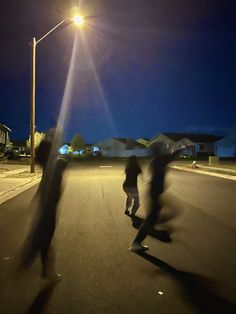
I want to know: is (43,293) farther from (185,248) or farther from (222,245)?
(222,245)

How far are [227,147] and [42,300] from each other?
3423 inches

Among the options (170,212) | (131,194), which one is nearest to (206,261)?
(170,212)

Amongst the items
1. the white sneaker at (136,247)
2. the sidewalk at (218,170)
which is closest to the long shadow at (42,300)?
the white sneaker at (136,247)

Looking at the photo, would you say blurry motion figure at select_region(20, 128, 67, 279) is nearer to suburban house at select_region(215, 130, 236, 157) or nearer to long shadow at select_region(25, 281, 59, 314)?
long shadow at select_region(25, 281, 59, 314)

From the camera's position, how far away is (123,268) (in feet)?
21.9

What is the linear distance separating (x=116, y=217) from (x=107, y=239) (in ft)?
8.96

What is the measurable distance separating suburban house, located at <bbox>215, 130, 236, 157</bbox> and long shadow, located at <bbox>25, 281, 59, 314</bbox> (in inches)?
3336

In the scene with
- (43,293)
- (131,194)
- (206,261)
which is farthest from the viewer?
(131,194)

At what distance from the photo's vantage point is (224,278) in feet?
20.2

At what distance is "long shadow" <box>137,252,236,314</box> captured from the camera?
16.5 feet

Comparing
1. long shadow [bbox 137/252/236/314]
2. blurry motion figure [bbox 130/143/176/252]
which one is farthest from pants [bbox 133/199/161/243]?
long shadow [bbox 137/252/236/314]

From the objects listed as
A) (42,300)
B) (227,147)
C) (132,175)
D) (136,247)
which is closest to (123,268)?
(136,247)

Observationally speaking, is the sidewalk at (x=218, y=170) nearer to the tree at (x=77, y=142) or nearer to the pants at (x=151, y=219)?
the pants at (x=151, y=219)

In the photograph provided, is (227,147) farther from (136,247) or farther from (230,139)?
(136,247)
